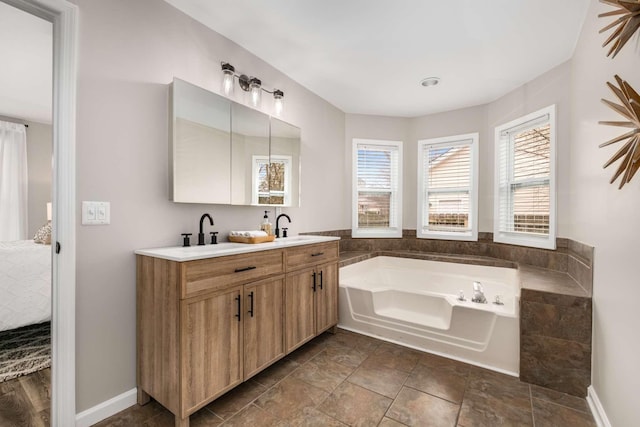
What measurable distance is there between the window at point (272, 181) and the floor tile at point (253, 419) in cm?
144

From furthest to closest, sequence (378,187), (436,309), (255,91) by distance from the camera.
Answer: (378,187), (436,309), (255,91)

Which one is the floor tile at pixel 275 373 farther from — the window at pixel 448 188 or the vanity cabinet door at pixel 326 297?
the window at pixel 448 188

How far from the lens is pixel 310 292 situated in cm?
232

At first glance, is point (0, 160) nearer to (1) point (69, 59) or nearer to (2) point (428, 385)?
(1) point (69, 59)

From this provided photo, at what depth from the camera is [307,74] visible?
9.20 ft

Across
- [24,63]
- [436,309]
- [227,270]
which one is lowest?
[436,309]

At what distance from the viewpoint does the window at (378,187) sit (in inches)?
154

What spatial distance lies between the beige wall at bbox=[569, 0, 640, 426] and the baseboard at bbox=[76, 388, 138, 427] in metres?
2.48

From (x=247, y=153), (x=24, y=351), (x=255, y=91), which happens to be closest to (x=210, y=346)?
(x=247, y=153)

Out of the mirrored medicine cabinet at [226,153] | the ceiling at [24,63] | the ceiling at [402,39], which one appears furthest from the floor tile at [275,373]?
the ceiling at [24,63]

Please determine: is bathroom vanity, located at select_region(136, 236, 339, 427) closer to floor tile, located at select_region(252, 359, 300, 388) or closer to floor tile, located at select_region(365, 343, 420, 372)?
floor tile, located at select_region(252, 359, 300, 388)

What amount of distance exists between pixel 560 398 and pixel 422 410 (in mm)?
910

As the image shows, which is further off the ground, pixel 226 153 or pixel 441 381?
pixel 226 153

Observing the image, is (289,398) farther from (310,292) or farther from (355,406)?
(310,292)
